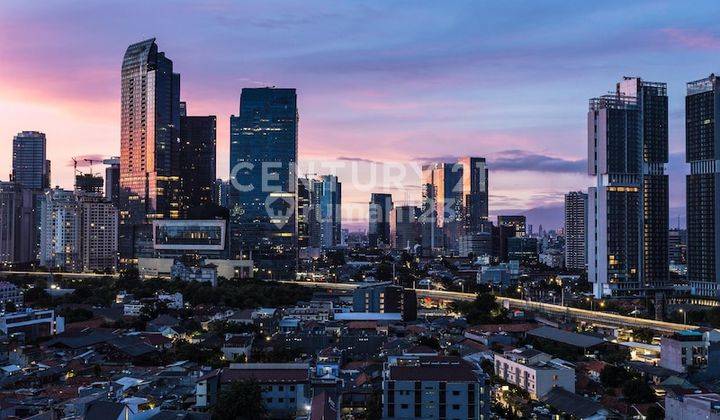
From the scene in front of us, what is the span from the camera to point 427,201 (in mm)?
88000

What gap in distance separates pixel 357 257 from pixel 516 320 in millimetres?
40388

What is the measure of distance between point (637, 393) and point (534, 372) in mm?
1825

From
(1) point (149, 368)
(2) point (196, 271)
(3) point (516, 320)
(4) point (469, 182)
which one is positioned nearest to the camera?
(1) point (149, 368)

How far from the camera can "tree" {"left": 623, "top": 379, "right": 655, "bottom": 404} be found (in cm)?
1280

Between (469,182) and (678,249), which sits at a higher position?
(469,182)

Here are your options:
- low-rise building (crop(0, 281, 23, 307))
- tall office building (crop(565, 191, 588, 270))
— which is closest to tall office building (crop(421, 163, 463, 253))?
tall office building (crop(565, 191, 588, 270))

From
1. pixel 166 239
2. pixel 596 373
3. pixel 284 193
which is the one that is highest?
pixel 284 193

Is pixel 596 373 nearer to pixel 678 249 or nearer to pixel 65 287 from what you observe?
pixel 65 287

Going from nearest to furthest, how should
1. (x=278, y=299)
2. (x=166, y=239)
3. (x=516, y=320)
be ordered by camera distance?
(x=516, y=320), (x=278, y=299), (x=166, y=239)

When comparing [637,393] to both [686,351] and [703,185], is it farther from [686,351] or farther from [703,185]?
[703,185]

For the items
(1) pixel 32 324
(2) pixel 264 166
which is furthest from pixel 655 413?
(2) pixel 264 166

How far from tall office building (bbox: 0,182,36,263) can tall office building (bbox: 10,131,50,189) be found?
44.3 ft

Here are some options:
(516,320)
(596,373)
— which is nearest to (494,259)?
(516,320)

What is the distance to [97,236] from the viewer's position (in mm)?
42969
